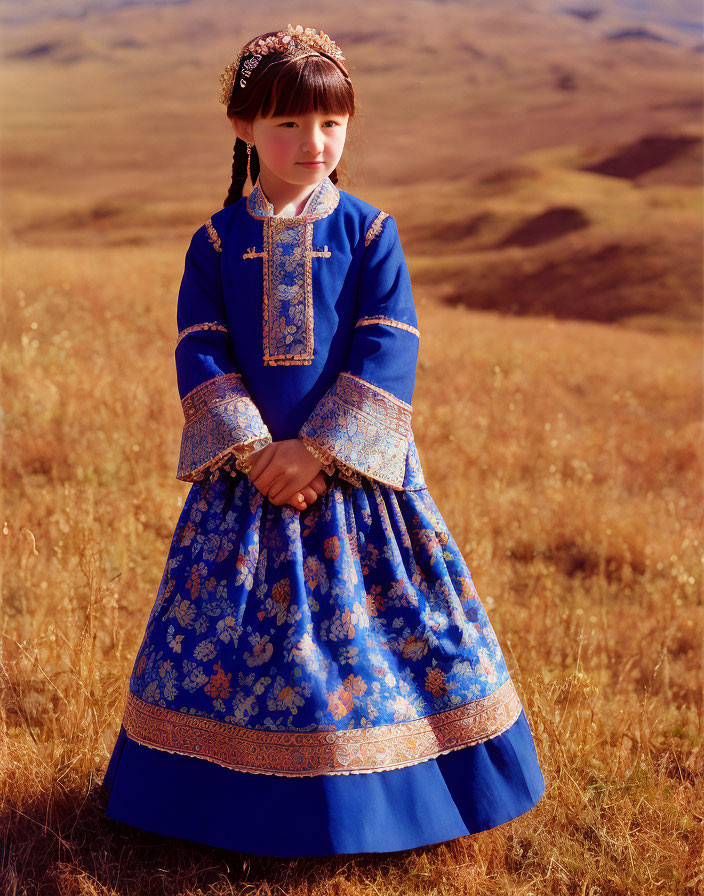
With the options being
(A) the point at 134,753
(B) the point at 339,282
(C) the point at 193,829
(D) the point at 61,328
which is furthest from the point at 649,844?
(D) the point at 61,328

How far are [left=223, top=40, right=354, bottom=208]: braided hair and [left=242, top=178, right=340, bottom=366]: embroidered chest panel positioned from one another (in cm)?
30

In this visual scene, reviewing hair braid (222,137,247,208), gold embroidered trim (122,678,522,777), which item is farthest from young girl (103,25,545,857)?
hair braid (222,137,247,208)

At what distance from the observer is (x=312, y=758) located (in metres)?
2.33

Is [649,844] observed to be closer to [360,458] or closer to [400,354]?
[360,458]

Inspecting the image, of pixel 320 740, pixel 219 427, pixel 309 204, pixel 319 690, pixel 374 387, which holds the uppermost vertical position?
pixel 309 204

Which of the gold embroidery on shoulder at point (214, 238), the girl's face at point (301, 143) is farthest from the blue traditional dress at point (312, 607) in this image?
Answer: the girl's face at point (301, 143)

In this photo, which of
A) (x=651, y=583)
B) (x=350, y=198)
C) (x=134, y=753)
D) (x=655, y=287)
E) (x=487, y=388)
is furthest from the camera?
(x=655, y=287)

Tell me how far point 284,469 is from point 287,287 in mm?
538

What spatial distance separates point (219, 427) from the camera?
99.6 inches

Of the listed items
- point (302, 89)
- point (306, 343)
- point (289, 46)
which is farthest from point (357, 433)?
point (289, 46)

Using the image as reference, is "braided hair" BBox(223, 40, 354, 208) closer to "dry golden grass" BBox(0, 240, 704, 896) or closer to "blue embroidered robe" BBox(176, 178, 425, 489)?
"blue embroidered robe" BBox(176, 178, 425, 489)

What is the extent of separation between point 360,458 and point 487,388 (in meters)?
5.25

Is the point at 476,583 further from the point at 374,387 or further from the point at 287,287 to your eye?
the point at 287,287

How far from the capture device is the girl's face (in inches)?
100
